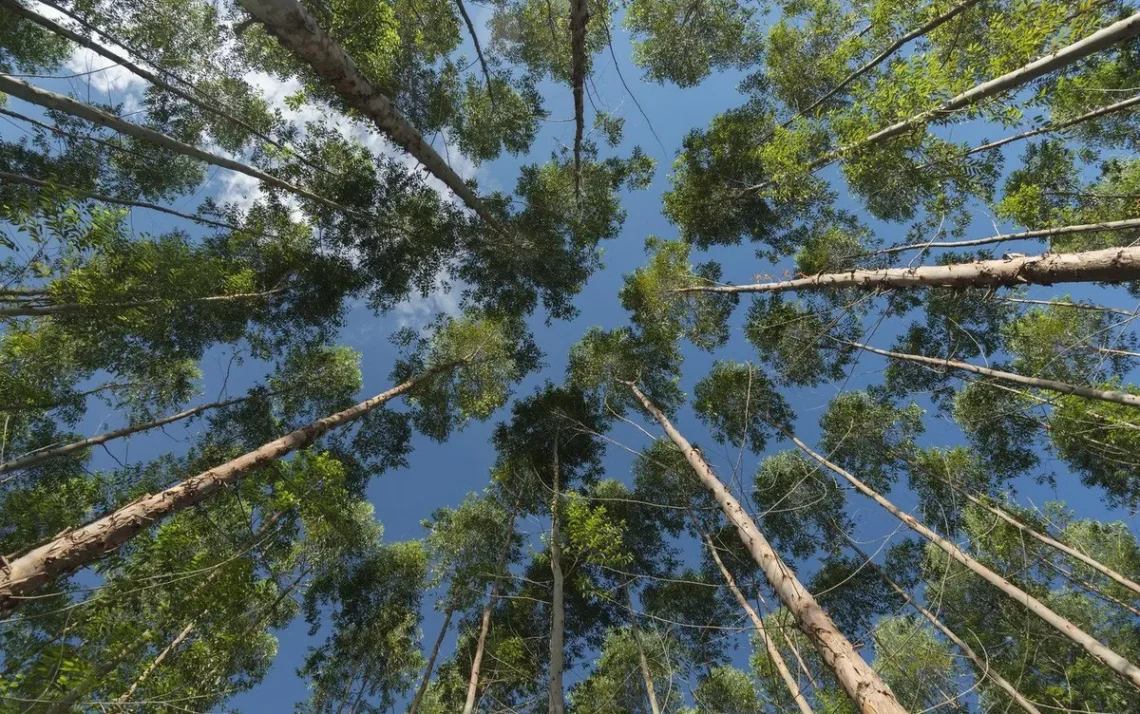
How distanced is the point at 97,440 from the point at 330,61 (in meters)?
7.92

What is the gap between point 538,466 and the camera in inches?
474

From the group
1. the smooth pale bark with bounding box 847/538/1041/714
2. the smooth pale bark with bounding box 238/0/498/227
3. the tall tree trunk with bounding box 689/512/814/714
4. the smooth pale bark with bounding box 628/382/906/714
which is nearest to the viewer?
the smooth pale bark with bounding box 847/538/1041/714

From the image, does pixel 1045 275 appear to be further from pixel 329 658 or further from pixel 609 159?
pixel 329 658

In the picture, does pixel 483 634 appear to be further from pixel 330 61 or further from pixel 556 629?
pixel 330 61

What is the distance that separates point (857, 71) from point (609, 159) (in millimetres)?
5521

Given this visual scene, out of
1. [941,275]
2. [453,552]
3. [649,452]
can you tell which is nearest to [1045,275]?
[941,275]

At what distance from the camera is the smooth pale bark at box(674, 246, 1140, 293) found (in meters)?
3.21

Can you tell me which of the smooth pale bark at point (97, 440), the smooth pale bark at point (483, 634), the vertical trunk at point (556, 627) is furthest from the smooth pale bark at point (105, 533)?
the vertical trunk at point (556, 627)

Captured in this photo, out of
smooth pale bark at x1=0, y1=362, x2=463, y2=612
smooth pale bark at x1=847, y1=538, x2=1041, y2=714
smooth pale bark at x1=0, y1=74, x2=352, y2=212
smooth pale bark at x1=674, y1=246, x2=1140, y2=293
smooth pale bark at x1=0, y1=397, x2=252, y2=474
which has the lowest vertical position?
smooth pale bark at x1=847, y1=538, x2=1041, y2=714

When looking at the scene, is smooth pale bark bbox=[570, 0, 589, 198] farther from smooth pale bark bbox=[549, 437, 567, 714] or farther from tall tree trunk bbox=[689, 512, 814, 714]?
smooth pale bark bbox=[549, 437, 567, 714]

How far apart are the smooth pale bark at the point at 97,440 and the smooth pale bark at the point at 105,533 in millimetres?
3515

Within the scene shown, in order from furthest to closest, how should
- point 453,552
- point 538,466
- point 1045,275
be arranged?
point 538,466
point 453,552
point 1045,275

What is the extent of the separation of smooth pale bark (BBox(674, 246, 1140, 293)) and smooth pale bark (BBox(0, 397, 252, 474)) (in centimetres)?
1095

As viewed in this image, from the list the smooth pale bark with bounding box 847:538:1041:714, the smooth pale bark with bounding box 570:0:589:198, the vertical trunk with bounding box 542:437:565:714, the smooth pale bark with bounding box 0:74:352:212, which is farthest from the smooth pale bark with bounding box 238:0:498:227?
the vertical trunk with bounding box 542:437:565:714
